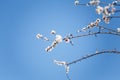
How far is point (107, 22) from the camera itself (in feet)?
49.9

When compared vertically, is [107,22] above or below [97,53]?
above

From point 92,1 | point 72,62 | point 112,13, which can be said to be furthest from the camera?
point 92,1

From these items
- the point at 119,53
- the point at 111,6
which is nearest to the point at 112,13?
the point at 111,6

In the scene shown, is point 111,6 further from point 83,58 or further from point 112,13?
point 83,58

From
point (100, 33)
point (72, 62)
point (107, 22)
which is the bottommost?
point (72, 62)

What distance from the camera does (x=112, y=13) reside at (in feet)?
47.3

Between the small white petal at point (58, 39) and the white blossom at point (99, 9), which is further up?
the white blossom at point (99, 9)

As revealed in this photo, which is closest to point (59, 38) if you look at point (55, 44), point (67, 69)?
point (55, 44)

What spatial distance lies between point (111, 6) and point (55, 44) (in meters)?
2.06

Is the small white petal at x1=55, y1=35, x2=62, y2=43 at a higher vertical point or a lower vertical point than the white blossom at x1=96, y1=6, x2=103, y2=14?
lower

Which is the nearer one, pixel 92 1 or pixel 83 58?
pixel 83 58

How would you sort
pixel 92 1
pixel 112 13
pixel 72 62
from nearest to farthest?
pixel 72 62 → pixel 112 13 → pixel 92 1

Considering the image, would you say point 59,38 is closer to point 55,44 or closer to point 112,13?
point 55,44

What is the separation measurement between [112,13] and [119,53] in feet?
4.64
